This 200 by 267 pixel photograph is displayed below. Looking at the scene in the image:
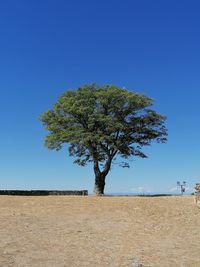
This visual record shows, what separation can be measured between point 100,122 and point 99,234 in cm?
2910

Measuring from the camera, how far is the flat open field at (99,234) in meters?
15.6

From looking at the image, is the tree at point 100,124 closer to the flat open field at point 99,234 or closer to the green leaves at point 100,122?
the green leaves at point 100,122

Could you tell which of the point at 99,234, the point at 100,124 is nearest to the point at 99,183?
the point at 100,124

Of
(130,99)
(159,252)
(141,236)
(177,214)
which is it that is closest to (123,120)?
(130,99)

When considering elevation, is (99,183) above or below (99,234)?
above

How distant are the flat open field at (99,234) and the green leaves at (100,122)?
17671 mm

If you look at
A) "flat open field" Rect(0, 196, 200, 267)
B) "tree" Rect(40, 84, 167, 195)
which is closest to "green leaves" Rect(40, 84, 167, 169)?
"tree" Rect(40, 84, 167, 195)

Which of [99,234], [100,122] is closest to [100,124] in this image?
[100,122]

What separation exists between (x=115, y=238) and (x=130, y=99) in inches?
1219

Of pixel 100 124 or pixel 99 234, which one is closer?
pixel 99 234

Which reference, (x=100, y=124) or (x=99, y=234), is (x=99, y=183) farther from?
(x=99, y=234)

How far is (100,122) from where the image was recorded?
48.9m

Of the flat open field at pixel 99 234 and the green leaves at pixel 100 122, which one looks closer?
the flat open field at pixel 99 234

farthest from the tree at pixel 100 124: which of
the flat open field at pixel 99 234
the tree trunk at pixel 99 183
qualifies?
the flat open field at pixel 99 234
